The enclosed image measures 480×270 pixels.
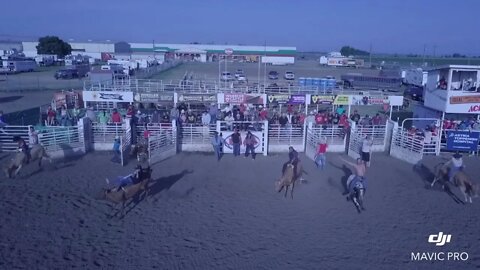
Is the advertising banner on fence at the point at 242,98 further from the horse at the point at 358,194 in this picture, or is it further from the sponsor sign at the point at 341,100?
the horse at the point at 358,194

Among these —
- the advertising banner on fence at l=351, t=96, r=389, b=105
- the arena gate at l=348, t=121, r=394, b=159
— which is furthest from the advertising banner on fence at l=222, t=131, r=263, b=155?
the advertising banner on fence at l=351, t=96, r=389, b=105

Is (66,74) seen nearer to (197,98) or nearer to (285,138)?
(197,98)

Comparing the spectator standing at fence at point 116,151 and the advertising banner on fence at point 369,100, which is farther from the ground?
the advertising banner on fence at point 369,100

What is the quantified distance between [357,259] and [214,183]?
17.6ft

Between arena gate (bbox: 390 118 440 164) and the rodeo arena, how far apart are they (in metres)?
0.06

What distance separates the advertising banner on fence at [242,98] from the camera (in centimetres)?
1962

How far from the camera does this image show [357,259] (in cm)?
736

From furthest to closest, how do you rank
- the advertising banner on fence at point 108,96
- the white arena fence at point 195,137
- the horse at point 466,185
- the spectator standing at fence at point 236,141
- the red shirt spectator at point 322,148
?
the advertising banner on fence at point 108,96 → the white arena fence at point 195,137 → the spectator standing at fence at point 236,141 → the red shirt spectator at point 322,148 → the horse at point 466,185

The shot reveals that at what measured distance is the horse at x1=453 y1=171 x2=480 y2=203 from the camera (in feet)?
33.2

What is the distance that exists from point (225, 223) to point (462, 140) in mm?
11227

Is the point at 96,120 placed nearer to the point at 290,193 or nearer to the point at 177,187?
the point at 177,187

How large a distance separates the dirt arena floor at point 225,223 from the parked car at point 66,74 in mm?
33922

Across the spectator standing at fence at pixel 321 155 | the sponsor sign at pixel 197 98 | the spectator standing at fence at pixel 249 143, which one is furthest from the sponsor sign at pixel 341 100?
the spectator standing at fence at pixel 321 155

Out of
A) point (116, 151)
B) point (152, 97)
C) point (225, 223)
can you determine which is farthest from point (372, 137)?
point (152, 97)
